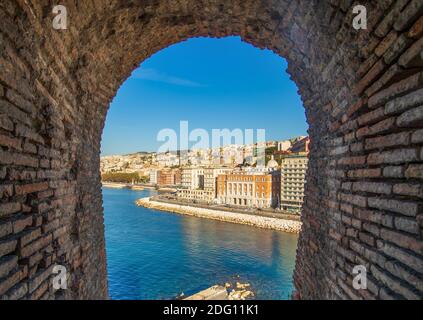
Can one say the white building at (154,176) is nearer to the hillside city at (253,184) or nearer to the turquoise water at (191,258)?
the hillside city at (253,184)

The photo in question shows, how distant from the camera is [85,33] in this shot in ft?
10.0

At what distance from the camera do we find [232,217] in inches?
1647

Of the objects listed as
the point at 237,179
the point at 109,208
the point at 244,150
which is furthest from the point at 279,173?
the point at 244,150

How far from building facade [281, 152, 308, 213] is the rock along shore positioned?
19.9 feet

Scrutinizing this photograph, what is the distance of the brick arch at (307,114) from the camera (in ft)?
6.15

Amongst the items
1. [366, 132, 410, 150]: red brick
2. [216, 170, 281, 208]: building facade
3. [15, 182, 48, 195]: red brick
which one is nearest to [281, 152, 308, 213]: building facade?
[216, 170, 281, 208]: building facade

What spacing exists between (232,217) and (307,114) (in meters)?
38.3

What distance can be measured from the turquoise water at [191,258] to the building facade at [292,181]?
9228 mm

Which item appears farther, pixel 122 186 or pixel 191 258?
pixel 122 186

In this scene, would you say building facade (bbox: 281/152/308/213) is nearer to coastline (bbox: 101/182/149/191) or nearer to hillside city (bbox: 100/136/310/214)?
hillside city (bbox: 100/136/310/214)

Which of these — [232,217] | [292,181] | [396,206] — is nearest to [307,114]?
[396,206]

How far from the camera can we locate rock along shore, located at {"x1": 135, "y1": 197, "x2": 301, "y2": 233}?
36.2 m

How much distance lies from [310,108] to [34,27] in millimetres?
3153

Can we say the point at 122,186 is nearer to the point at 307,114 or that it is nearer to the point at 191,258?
the point at 191,258
